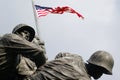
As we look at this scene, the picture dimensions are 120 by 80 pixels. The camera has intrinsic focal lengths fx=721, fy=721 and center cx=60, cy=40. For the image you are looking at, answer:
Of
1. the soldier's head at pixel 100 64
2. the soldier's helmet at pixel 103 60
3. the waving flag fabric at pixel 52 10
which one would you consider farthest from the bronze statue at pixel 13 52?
the waving flag fabric at pixel 52 10

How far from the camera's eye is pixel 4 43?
13289 millimetres

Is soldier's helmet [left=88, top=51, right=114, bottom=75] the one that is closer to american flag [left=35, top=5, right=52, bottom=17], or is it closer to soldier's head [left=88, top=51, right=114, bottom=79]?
soldier's head [left=88, top=51, right=114, bottom=79]

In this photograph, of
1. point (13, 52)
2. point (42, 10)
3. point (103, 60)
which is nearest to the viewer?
point (13, 52)

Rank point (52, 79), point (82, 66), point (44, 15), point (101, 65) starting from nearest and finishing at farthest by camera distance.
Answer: point (52, 79) < point (82, 66) < point (101, 65) < point (44, 15)

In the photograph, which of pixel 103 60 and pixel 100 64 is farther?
pixel 103 60

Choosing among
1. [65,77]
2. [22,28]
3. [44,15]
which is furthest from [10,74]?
[44,15]

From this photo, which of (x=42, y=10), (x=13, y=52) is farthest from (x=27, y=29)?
(x=42, y=10)

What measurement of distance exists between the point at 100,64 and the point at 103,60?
22cm

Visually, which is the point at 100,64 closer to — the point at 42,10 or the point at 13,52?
the point at 13,52

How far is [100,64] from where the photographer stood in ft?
51.2

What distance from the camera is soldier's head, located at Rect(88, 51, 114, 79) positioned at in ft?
50.2

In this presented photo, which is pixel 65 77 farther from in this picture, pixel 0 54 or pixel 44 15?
pixel 44 15

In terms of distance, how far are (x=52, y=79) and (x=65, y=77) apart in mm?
232

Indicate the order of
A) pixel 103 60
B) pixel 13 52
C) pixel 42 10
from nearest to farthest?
pixel 13 52
pixel 103 60
pixel 42 10
